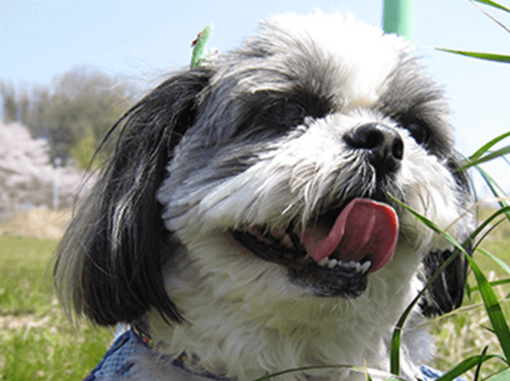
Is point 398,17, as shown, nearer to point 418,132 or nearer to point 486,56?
point 418,132

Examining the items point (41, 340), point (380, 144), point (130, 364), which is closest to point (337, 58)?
point (380, 144)

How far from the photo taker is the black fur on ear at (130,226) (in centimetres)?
164

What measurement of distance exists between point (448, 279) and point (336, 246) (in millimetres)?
850

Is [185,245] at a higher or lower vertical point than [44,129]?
higher

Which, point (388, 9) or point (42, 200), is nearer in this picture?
point (388, 9)

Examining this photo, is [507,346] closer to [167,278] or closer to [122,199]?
[167,278]

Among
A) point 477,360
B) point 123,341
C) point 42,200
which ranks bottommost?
point 42,200

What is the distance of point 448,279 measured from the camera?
2023 millimetres

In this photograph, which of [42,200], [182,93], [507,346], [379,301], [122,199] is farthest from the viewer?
[42,200]

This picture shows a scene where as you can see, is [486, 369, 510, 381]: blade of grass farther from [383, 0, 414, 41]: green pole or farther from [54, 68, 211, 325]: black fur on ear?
[383, 0, 414, 41]: green pole

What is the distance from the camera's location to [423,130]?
6.08 feet

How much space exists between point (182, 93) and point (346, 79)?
56cm

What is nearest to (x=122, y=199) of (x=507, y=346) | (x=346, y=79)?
(x=346, y=79)

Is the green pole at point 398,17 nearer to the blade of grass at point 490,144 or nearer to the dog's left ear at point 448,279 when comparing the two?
the dog's left ear at point 448,279
